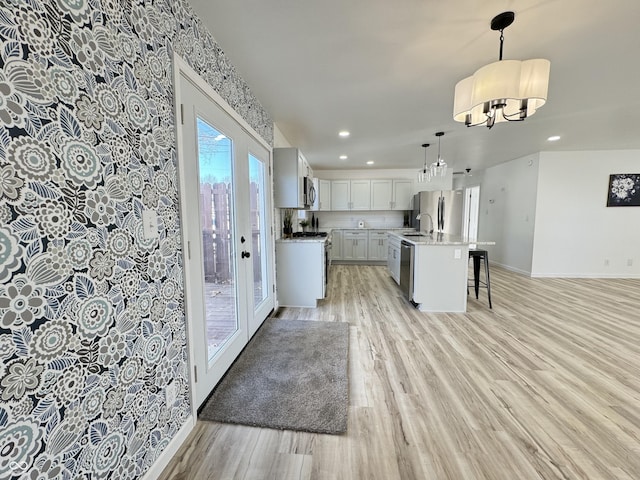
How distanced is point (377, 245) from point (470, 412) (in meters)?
4.90

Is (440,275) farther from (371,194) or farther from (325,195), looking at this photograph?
(325,195)

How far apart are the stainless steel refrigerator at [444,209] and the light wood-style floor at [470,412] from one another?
110 inches

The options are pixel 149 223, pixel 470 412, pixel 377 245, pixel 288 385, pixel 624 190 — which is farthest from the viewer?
pixel 377 245

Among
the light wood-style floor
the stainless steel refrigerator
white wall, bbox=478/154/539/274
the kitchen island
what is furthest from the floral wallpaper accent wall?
white wall, bbox=478/154/539/274

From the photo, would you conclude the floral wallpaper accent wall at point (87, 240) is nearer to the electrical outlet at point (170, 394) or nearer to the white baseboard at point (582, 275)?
the electrical outlet at point (170, 394)

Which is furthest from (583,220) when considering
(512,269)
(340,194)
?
(340,194)

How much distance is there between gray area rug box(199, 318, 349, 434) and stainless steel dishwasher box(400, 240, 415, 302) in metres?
1.39

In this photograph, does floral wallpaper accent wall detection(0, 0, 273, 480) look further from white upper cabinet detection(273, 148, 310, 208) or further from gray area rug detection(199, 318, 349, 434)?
white upper cabinet detection(273, 148, 310, 208)

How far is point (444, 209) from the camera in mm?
5664

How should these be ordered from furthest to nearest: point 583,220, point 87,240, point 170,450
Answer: point 583,220 < point 170,450 < point 87,240

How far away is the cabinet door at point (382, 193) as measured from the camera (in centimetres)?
656

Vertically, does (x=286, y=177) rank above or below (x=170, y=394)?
above

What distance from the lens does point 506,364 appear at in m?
2.26

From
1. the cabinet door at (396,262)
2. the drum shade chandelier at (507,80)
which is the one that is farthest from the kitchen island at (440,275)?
the drum shade chandelier at (507,80)
